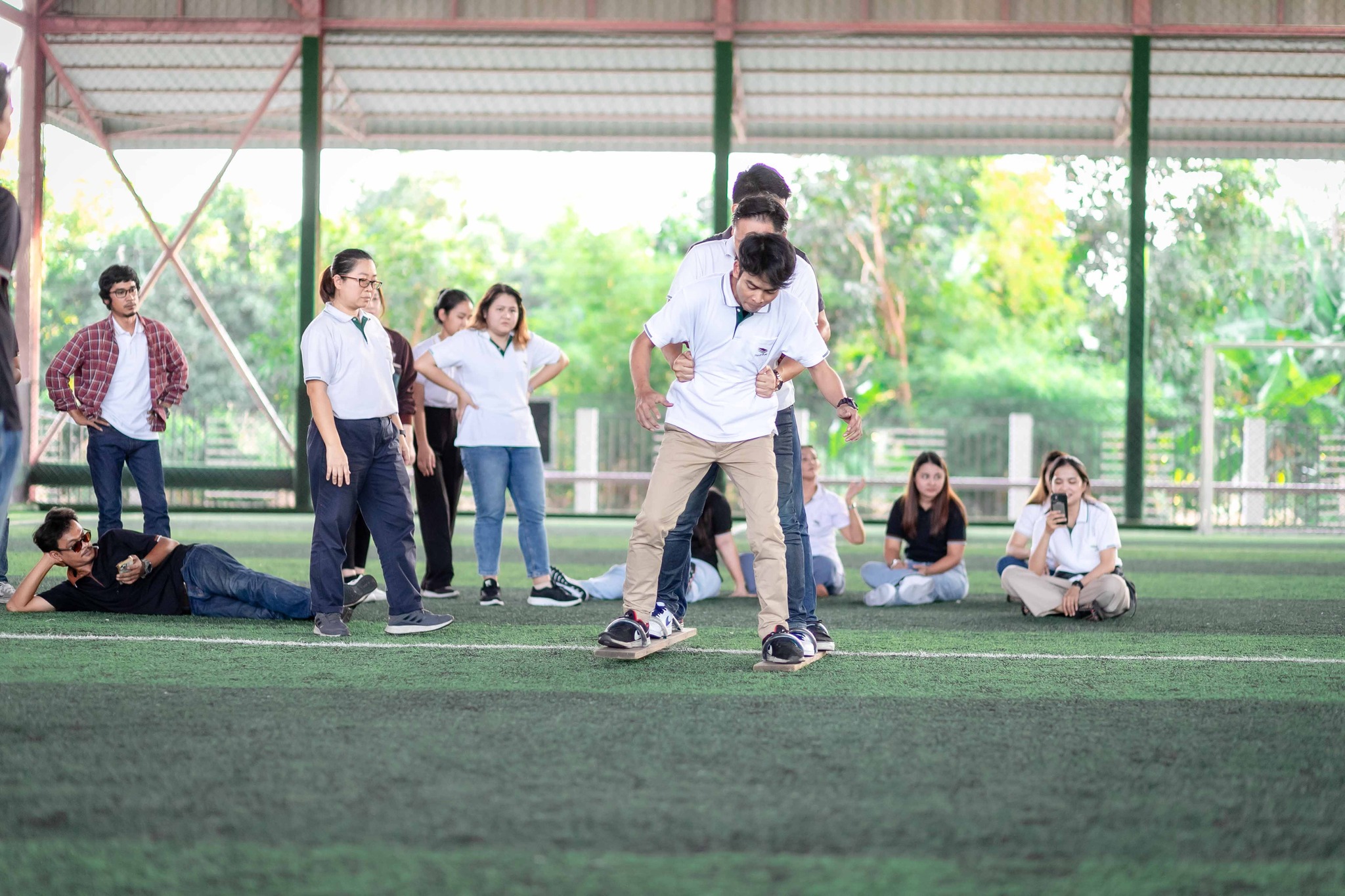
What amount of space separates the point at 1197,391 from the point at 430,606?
26.4 metres

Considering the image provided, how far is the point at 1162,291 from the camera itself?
2986 centimetres

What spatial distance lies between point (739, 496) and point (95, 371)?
12.1 ft

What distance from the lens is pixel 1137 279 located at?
1514 cm

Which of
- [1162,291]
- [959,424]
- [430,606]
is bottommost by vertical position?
[430,606]

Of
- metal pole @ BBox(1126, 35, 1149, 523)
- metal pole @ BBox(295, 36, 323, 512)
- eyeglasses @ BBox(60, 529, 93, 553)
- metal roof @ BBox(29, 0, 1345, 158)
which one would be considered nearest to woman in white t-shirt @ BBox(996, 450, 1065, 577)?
eyeglasses @ BBox(60, 529, 93, 553)

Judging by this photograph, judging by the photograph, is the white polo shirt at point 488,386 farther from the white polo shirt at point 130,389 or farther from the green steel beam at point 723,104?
the green steel beam at point 723,104

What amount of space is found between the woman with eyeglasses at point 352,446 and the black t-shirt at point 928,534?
293 cm

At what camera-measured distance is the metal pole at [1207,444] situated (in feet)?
47.1

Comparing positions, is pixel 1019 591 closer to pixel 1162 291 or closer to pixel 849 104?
pixel 849 104

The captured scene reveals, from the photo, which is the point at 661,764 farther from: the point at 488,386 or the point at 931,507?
the point at 931,507

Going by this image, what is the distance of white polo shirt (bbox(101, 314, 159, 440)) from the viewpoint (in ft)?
22.4

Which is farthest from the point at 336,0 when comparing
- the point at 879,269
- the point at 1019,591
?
the point at 879,269

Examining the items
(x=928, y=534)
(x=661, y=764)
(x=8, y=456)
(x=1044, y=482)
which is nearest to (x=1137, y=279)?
(x=928, y=534)

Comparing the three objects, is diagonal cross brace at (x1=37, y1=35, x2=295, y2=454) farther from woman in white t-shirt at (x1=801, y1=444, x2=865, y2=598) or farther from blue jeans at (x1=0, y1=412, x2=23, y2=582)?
blue jeans at (x1=0, y1=412, x2=23, y2=582)
